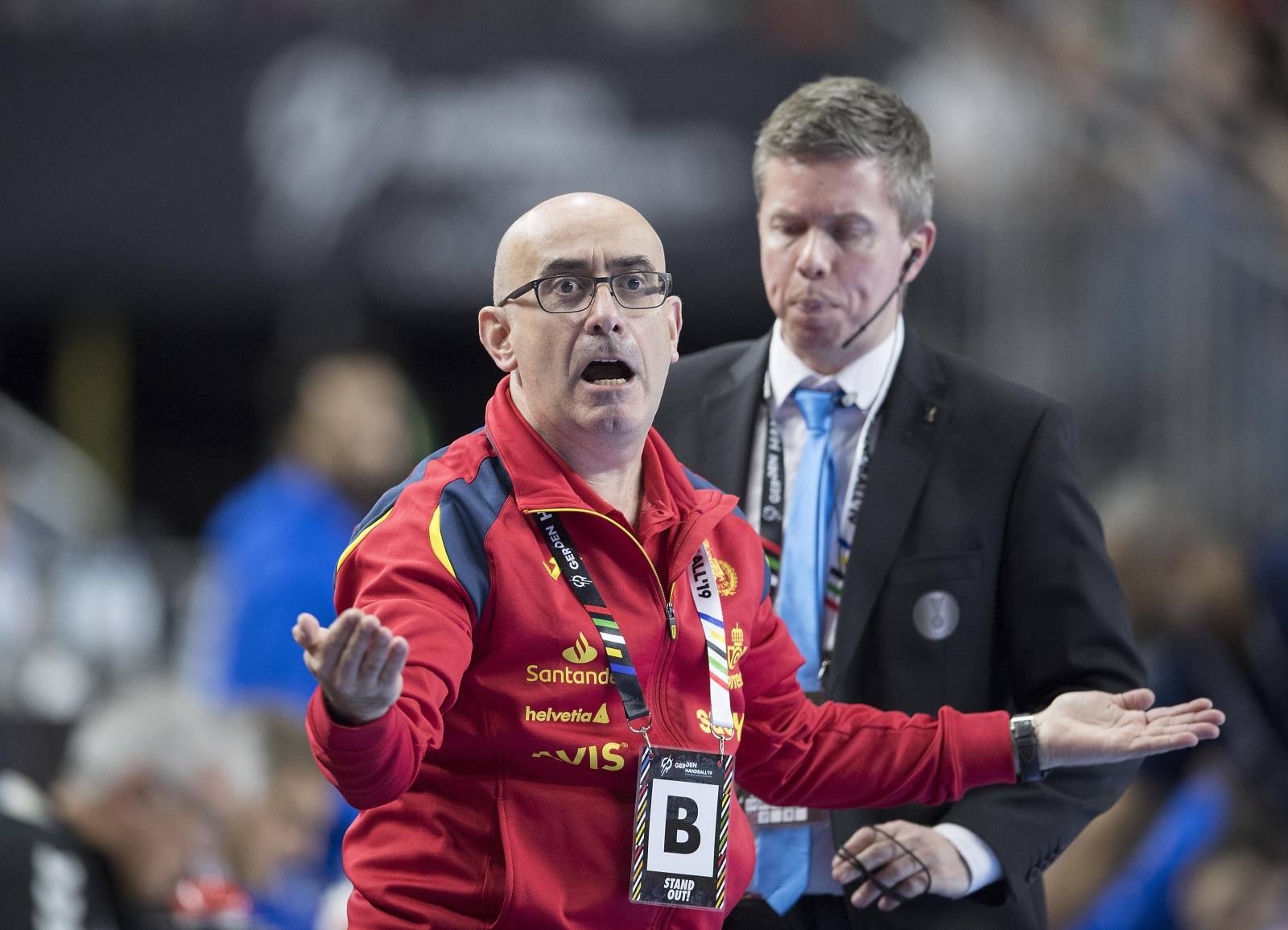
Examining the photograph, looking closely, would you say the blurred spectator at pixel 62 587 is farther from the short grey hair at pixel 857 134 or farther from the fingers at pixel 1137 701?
the fingers at pixel 1137 701

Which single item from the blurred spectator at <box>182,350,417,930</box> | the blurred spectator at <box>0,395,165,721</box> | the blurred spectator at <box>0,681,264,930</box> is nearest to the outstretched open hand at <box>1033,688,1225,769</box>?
the blurred spectator at <box>0,681,264,930</box>

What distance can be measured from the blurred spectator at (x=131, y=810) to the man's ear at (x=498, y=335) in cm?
207

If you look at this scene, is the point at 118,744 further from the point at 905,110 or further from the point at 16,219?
the point at 16,219

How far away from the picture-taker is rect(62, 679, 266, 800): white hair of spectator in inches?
184

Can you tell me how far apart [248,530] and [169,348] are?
10206 millimetres

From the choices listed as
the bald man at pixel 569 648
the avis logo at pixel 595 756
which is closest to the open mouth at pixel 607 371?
the bald man at pixel 569 648

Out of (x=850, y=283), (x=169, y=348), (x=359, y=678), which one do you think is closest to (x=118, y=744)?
(x=850, y=283)

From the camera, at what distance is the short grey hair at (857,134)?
3.33 meters

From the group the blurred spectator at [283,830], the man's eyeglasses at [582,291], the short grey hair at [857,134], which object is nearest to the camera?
the man's eyeglasses at [582,291]

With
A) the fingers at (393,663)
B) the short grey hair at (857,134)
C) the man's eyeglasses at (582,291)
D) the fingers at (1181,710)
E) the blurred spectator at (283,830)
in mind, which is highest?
the short grey hair at (857,134)

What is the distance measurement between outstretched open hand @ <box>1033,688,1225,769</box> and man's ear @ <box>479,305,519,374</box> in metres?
1.06

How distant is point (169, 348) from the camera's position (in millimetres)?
16359

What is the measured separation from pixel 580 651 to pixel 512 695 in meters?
0.12

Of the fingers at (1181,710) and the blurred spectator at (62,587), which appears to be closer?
the fingers at (1181,710)
